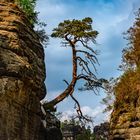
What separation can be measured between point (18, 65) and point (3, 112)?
2.68m

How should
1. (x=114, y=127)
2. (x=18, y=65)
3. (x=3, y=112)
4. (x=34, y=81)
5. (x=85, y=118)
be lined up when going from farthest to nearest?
(x=85, y=118) → (x=114, y=127) → (x=34, y=81) → (x=18, y=65) → (x=3, y=112)

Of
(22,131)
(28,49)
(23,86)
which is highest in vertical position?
(28,49)

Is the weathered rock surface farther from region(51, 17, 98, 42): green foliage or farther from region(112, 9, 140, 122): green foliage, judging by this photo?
region(51, 17, 98, 42): green foliage

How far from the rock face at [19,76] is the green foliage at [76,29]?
450 inches

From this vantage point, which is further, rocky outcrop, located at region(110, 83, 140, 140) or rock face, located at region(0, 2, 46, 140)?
rocky outcrop, located at region(110, 83, 140, 140)

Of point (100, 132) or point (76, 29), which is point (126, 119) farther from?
point (100, 132)

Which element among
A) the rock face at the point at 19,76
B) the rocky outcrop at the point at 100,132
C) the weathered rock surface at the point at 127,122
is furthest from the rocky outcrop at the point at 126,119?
the rocky outcrop at the point at 100,132

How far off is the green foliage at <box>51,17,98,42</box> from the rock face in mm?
11435

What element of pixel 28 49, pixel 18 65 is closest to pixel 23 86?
pixel 18 65

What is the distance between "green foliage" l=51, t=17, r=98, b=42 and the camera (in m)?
36.8

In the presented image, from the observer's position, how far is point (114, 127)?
29719 mm

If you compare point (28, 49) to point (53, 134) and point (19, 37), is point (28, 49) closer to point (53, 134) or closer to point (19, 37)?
point (19, 37)

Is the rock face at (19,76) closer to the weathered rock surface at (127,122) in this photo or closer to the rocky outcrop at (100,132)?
the weathered rock surface at (127,122)

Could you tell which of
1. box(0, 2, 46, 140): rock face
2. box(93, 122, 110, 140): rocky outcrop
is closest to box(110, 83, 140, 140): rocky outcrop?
box(0, 2, 46, 140): rock face
